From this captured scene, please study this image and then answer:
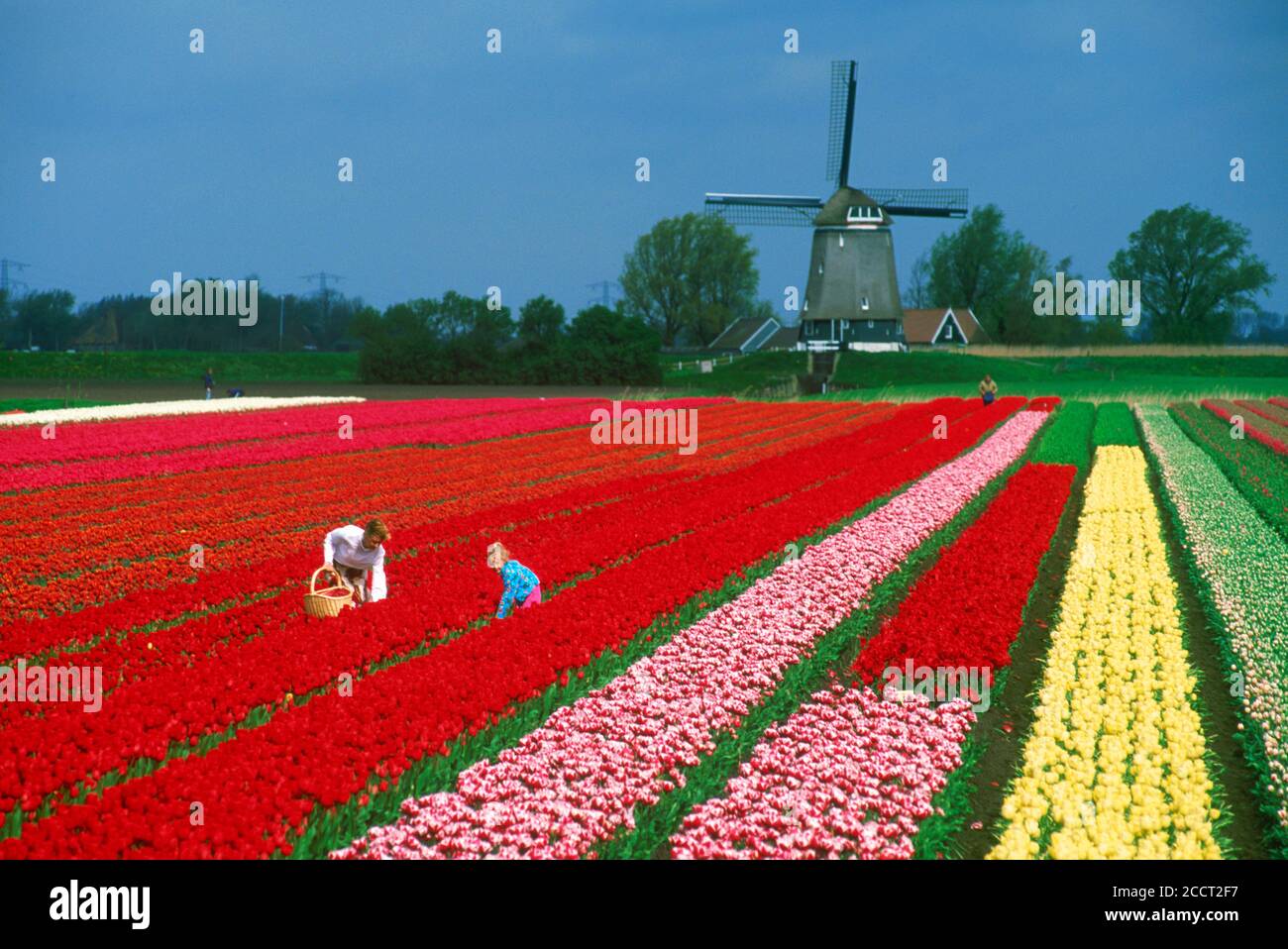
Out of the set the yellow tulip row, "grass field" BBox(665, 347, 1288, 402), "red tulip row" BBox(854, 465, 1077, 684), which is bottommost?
the yellow tulip row

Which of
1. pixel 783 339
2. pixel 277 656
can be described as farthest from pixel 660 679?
pixel 783 339

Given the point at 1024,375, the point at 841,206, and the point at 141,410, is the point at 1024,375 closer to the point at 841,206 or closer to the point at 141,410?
the point at 841,206

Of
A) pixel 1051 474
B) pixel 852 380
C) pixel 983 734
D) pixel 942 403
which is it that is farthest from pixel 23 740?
pixel 852 380

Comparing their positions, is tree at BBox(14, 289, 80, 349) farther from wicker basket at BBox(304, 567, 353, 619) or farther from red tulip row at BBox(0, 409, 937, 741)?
wicker basket at BBox(304, 567, 353, 619)

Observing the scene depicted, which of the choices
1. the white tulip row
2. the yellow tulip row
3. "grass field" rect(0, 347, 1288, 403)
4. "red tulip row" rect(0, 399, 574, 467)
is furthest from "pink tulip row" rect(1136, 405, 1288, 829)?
"grass field" rect(0, 347, 1288, 403)

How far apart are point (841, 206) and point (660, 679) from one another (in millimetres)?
73711

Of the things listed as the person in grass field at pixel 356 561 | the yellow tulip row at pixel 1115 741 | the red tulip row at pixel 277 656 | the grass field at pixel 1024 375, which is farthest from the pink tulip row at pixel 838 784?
the grass field at pixel 1024 375

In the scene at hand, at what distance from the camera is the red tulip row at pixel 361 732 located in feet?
20.7

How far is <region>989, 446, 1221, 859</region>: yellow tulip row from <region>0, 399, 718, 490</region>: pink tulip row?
2089 centimetres

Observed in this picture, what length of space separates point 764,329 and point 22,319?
72.4 meters

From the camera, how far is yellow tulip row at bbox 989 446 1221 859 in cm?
680

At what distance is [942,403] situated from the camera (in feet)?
169

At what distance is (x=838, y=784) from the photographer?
7.86m
